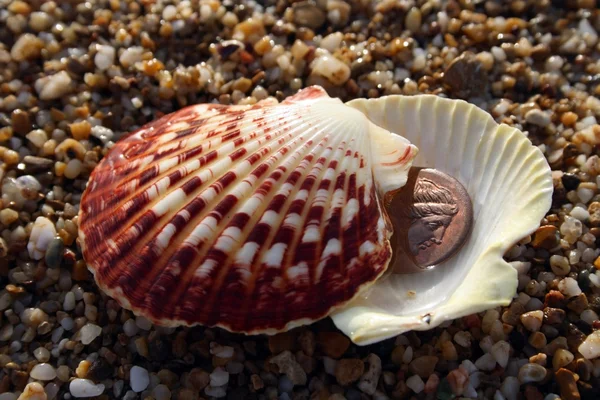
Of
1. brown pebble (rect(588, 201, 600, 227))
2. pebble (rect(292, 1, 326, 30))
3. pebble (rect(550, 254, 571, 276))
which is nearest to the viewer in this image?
pebble (rect(550, 254, 571, 276))

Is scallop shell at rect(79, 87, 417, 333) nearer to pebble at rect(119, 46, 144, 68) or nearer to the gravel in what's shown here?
the gravel

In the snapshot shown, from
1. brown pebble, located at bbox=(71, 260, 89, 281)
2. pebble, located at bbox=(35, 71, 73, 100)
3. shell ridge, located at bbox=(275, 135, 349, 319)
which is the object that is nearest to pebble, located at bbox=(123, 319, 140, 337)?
brown pebble, located at bbox=(71, 260, 89, 281)

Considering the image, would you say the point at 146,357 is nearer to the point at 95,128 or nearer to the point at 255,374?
the point at 255,374

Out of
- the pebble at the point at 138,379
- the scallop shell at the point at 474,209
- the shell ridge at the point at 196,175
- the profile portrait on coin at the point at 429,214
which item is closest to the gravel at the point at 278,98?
the pebble at the point at 138,379

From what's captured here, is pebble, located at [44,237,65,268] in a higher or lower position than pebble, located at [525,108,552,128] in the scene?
lower

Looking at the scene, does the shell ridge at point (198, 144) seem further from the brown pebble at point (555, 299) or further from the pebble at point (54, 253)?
the brown pebble at point (555, 299)

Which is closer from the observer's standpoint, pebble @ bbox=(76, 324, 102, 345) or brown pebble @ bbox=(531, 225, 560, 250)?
pebble @ bbox=(76, 324, 102, 345)

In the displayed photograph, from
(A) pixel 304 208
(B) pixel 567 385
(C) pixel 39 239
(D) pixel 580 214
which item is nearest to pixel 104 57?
(C) pixel 39 239
